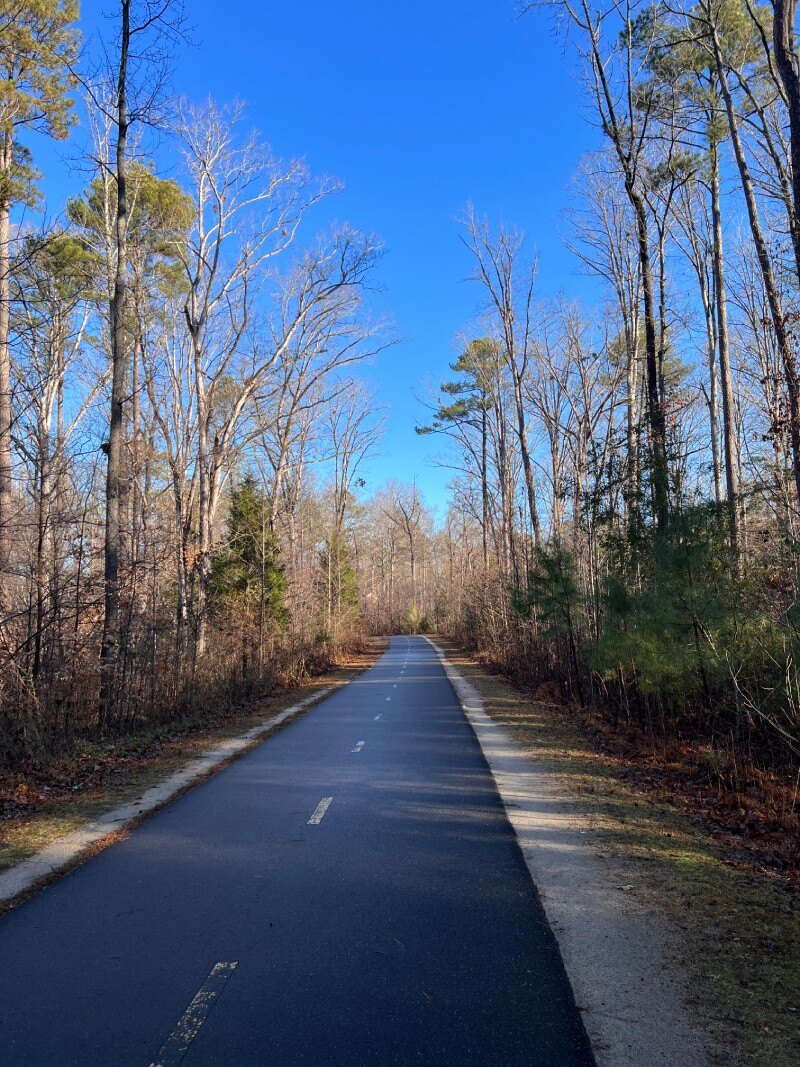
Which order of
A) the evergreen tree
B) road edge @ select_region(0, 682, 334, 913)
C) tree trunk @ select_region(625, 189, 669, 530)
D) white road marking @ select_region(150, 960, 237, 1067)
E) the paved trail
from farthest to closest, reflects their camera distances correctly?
1. the evergreen tree
2. tree trunk @ select_region(625, 189, 669, 530)
3. road edge @ select_region(0, 682, 334, 913)
4. the paved trail
5. white road marking @ select_region(150, 960, 237, 1067)

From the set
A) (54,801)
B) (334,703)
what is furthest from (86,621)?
(334,703)

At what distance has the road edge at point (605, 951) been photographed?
3.34 m

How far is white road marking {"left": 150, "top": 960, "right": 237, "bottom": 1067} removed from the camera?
3.25 m

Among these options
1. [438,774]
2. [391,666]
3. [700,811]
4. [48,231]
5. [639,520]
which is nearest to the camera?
[700,811]

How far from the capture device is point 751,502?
10828 millimetres

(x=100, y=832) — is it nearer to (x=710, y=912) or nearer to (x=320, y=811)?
(x=320, y=811)

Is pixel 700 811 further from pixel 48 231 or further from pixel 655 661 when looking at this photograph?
pixel 48 231

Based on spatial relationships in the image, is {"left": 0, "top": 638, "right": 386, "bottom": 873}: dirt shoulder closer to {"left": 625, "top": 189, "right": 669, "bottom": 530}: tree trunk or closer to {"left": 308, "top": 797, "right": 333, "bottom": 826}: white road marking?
{"left": 308, "top": 797, "right": 333, "bottom": 826}: white road marking

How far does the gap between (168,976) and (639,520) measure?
11.3m

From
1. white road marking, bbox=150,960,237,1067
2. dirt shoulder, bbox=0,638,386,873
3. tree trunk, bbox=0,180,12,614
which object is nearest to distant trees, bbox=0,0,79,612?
tree trunk, bbox=0,180,12,614

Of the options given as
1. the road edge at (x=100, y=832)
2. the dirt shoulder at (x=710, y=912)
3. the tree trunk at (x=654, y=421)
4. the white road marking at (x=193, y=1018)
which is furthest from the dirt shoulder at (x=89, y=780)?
the tree trunk at (x=654, y=421)

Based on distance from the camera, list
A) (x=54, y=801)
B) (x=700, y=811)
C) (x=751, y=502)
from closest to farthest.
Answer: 1. (x=700, y=811)
2. (x=54, y=801)
3. (x=751, y=502)

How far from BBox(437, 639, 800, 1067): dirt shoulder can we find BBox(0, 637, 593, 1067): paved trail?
0.74m

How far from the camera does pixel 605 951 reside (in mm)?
4328
